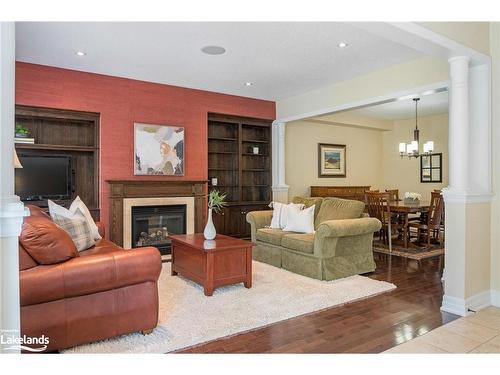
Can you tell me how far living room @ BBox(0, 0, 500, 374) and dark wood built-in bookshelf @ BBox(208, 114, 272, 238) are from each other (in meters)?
0.04

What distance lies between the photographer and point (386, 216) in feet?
19.4

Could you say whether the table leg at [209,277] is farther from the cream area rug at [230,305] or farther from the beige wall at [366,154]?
the beige wall at [366,154]

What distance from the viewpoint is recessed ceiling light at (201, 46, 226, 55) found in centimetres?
407

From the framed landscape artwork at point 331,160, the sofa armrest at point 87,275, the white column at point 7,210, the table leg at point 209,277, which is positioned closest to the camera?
the white column at point 7,210

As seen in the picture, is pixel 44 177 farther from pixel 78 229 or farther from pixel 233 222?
pixel 233 222

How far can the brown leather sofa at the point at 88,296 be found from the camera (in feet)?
7.07

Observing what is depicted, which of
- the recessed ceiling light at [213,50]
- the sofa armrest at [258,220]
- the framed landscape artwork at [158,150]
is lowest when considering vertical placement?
the sofa armrest at [258,220]

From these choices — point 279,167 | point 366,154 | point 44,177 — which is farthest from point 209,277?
point 366,154

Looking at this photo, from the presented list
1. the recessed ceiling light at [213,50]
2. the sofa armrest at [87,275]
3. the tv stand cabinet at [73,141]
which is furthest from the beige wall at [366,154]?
the sofa armrest at [87,275]

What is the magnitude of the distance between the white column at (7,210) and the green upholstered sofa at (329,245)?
3.02 metres

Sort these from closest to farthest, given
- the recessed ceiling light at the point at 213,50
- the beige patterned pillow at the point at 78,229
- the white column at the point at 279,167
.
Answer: the beige patterned pillow at the point at 78,229 < the recessed ceiling light at the point at 213,50 < the white column at the point at 279,167
